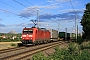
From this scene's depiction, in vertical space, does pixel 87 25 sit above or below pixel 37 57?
above

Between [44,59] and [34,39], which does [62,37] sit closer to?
[34,39]

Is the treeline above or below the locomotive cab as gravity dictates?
below

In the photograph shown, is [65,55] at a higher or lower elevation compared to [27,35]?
lower

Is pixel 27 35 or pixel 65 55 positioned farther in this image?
pixel 27 35

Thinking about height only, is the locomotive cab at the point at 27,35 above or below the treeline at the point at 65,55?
above

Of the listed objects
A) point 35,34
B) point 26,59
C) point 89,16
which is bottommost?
point 26,59

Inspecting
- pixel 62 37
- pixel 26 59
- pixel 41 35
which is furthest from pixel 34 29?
pixel 62 37

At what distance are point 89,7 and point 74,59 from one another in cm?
4354

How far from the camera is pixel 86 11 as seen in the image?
57938mm

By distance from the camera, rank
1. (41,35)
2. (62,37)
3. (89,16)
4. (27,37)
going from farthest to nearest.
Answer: (62,37) < (89,16) < (41,35) < (27,37)

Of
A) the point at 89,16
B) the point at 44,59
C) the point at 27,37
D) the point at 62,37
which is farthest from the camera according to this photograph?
the point at 62,37

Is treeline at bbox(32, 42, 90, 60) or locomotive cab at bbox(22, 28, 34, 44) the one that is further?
locomotive cab at bbox(22, 28, 34, 44)

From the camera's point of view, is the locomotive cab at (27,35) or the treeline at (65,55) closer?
the treeline at (65,55)

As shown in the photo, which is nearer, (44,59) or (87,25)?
(44,59)
